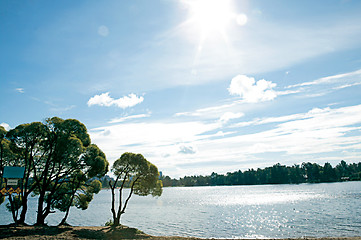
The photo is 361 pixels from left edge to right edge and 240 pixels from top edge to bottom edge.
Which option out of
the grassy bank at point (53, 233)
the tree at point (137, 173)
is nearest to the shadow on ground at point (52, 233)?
the grassy bank at point (53, 233)

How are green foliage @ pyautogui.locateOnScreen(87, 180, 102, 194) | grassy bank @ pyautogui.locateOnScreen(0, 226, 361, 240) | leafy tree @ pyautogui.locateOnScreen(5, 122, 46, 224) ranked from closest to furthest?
1. grassy bank @ pyautogui.locateOnScreen(0, 226, 361, 240)
2. leafy tree @ pyautogui.locateOnScreen(5, 122, 46, 224)
3. green foliage @ pyautogui.locateOnScreen(87, 180, 102, 194)

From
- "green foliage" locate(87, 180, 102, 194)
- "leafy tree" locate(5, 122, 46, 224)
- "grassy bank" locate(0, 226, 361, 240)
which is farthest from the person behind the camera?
"green foliage" locate(87, 180, 102, 194)

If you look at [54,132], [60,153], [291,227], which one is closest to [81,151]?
[60,153]

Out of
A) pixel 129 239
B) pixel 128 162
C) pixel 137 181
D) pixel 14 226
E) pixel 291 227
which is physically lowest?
pixel 291 227

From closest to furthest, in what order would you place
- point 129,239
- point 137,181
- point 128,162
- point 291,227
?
point 129,239 < point 128,162 < point 137,181 < point 291,227

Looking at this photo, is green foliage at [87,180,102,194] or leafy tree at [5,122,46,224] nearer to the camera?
leafy tree at [5,122,46,224]

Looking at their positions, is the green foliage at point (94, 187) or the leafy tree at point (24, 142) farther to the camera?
the green foliage at point (94, 187)

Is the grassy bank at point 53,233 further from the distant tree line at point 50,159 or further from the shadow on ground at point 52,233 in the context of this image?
the distant tree line at point 50,159

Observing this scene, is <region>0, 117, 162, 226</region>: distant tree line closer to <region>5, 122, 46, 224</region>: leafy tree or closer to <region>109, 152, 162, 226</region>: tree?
<region>5, 122, 46, 224</region>: leafy tree

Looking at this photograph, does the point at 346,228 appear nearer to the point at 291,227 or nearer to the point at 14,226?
the point at 291,227

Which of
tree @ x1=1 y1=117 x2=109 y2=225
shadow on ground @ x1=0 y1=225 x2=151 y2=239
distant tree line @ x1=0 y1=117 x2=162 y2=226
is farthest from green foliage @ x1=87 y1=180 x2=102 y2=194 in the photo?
shadow on ground @ x1=0 y1=225 x2=151 y2=239

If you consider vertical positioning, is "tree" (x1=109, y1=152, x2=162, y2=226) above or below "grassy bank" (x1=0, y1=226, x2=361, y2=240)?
above

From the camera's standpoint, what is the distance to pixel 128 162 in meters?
34.6

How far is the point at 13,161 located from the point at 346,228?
152 feet
